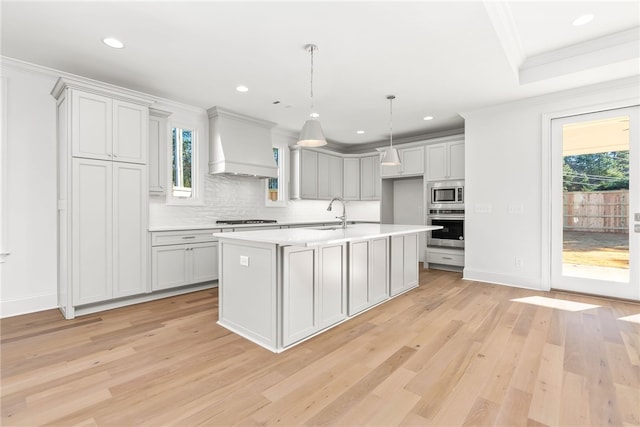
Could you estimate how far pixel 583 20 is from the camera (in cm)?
275

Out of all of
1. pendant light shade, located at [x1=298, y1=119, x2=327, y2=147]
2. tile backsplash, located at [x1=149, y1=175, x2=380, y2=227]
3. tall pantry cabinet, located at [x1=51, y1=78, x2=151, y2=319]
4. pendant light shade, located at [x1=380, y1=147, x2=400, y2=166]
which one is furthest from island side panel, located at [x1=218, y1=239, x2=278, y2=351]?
pendant light shade, located at [x1=380, y1=147, x2=400, y2=166]

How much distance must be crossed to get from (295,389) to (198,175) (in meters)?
3.71

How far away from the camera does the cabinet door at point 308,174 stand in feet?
20.1

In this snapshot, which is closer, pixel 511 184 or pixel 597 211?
pixel 597 211

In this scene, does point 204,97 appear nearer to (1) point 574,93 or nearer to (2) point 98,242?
(2) point 98,242

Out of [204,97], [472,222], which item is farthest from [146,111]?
[472,222]

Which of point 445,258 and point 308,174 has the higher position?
point 308,174

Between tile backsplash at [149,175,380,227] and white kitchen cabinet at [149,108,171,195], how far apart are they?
0.88ft

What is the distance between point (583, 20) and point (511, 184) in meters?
2.13

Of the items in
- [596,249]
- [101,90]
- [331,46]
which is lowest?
[596,249]

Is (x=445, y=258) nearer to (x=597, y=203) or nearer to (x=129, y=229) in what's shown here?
(x=597, y=203)

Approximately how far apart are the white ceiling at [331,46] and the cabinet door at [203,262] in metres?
2.05

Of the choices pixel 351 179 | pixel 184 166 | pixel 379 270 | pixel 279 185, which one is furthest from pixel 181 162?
pixel 351 179

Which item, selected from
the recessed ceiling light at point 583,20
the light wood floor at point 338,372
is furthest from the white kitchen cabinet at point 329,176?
the recessed ceiling light at point 583,20
